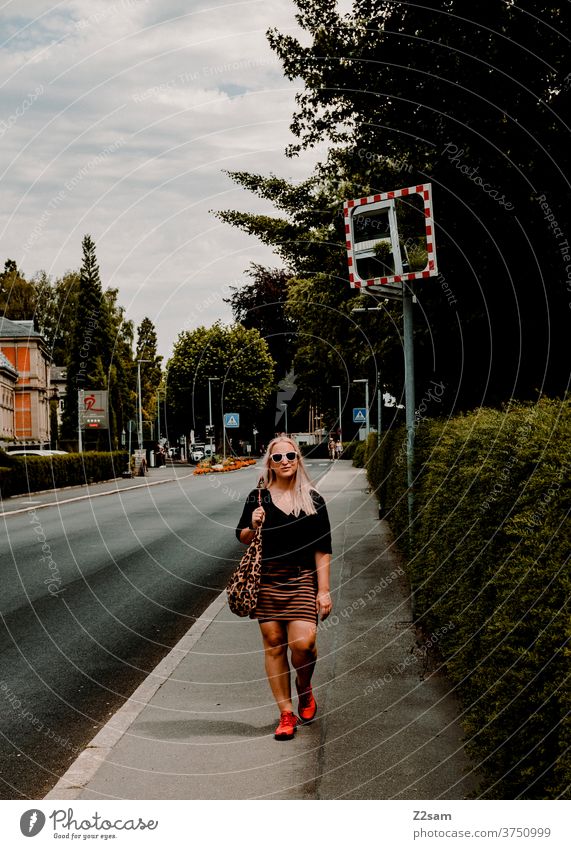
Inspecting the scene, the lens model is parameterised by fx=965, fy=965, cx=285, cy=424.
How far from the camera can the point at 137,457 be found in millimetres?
57156

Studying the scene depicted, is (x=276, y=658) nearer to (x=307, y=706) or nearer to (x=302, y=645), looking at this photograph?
(x=302, y=645)

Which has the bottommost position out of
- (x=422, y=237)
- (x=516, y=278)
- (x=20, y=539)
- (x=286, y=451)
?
(x=20, y=539)

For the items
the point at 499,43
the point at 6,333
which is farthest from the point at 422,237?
the point at 6,333

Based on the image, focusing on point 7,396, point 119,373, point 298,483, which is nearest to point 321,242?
point 298,483

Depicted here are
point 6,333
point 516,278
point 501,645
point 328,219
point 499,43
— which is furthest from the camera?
point 6,333

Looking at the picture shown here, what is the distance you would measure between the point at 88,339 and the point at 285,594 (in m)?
55.3

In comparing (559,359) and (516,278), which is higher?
(516,278)

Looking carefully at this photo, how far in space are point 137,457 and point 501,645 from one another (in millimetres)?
54203

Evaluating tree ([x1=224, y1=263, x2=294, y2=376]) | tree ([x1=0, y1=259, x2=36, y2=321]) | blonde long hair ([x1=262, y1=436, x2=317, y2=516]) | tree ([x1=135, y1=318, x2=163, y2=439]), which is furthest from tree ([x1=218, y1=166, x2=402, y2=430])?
tree ([x1=0, y1=259, x2=36, y2=321])

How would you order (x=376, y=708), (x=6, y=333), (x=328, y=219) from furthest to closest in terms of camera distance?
(x=6, y=333) → (x=328, y=219) → (x=376, y=708)

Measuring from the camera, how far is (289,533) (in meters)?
5.80

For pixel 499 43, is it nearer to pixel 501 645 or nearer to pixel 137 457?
pixel 501 645

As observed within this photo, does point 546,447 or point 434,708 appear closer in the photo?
point 546,447

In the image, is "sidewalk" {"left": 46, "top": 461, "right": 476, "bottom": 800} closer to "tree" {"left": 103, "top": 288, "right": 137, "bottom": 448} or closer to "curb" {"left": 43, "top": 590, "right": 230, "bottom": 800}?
"curb" {"left": 43, "top": 590, "right": 230, "bottom": 800}
